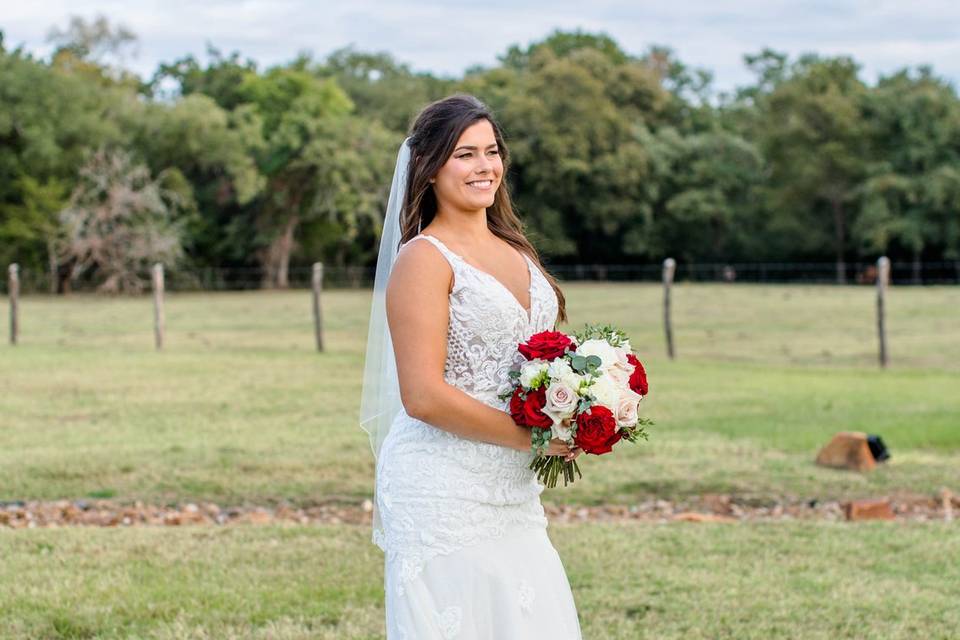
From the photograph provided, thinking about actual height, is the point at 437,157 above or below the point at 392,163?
below

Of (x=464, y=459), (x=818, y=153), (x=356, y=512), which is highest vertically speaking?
(x=818, y=153)

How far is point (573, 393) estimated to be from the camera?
338cm

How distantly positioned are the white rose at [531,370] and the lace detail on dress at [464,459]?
0.47ft

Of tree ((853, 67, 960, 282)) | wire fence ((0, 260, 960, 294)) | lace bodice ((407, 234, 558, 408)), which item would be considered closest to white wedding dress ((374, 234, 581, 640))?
lace bodice ((407, 234, 558, 408))

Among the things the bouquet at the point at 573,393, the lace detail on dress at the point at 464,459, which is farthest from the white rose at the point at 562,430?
the lace detail on dress at the point at 464,459

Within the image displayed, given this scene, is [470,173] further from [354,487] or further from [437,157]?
[354,487]

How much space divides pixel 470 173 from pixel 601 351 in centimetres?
66

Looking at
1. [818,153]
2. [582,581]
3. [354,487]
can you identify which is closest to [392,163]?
[818,153]

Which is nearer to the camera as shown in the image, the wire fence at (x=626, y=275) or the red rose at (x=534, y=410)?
the red rose at (x=534, y=410)

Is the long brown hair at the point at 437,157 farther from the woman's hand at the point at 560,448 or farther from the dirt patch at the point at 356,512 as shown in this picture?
the dirt patch at the point at 356,512

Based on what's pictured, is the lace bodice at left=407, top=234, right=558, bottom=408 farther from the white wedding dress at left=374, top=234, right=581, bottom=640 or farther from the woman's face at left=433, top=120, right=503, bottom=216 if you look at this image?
the woman's face at left=433, top=120, right=503, bottom=216

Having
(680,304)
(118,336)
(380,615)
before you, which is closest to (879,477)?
(380,615)

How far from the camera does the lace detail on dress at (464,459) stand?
357 centimetres

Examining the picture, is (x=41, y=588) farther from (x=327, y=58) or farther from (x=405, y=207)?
(x=327, y=58)
